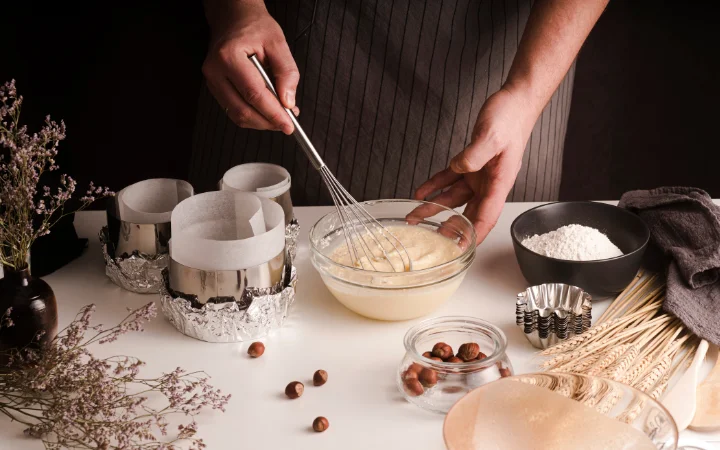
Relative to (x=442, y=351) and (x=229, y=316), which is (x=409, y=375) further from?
(x=229, y=316)

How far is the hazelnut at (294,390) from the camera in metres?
1.08

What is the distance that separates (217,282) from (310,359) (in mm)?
178

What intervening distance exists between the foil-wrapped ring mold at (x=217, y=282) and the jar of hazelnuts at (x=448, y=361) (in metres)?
0.24

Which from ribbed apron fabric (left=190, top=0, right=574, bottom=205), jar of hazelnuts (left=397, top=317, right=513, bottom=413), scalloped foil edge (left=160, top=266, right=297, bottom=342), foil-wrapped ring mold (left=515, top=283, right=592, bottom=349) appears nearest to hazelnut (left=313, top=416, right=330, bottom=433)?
jar of hazelnuts (left=397, top=317, right=513, bottom=413)

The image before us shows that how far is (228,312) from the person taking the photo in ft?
3.87

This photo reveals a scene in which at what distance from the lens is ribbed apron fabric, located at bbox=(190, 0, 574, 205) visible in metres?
1.75

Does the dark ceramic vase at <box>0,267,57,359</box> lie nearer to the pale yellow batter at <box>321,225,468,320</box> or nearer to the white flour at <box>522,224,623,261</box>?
the pale yellow batter at <box>321,225,468,320</box>

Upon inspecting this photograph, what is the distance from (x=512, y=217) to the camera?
5.22 feet

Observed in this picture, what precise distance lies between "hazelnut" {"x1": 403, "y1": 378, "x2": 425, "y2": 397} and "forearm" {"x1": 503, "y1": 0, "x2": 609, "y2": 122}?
2.23 ft

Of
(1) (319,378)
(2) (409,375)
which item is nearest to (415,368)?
(2) (409,375)

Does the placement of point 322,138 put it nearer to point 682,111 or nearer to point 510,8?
point 510,8

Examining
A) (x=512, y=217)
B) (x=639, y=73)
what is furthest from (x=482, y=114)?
(x=639, y=73)

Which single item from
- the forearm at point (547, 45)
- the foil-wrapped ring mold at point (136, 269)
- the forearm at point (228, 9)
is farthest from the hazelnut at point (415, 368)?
the forearm at point (228, 9)

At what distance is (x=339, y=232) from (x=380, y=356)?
295mm
